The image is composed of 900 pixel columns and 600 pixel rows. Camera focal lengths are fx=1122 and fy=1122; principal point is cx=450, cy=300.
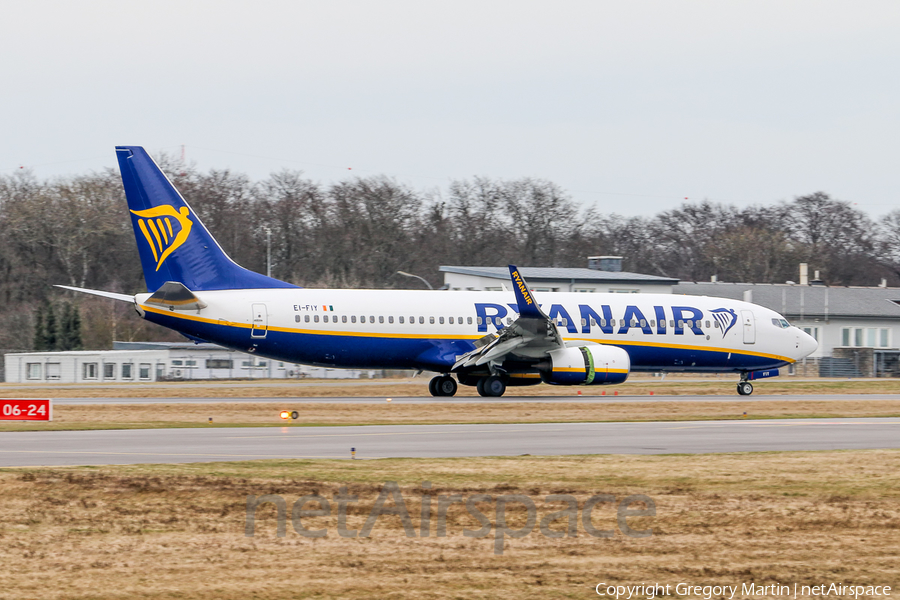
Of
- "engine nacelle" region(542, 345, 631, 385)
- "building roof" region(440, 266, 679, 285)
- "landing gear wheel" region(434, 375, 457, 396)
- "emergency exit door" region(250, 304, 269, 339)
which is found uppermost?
"building roof" region(440, 266, 679, 285)

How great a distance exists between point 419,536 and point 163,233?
2512cm

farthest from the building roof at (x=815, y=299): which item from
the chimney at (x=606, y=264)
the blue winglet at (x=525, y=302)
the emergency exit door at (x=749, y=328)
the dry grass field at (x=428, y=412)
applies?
the blue winglet at (x=525, y=302)

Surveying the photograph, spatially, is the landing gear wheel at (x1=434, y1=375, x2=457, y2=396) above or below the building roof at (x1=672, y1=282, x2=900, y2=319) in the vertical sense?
below

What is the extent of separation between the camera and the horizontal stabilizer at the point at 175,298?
32938mm

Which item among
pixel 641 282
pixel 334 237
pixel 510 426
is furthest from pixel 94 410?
pixel 334 237

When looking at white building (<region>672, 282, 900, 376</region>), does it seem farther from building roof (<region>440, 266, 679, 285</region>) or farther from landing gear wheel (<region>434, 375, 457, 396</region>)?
landing gear wheel (<region>434, 375, 457, 396</region>)

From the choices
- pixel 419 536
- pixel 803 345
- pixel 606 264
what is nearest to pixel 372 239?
pixel 606 264

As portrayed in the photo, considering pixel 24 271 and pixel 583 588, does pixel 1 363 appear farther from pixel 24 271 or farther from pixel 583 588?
pixel 583 588

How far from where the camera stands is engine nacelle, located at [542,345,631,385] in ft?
110

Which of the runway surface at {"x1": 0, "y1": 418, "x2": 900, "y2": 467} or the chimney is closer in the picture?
the runway surface at {"x1": 0, "y1": 418, "x2": 900, "y2": 467}

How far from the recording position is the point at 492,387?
35.1 metres

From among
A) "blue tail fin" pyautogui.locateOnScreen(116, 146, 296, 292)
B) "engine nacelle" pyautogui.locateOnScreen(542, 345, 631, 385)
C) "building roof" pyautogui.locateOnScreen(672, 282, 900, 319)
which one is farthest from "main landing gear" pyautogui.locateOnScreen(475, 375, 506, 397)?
"building roof" pyautogui.locateOnScreen(672, 282, 900, 319)

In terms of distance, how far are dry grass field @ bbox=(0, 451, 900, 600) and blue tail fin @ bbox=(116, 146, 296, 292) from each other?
759 inches

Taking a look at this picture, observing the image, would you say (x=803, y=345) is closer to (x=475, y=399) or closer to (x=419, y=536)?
(x=475, y=399)
